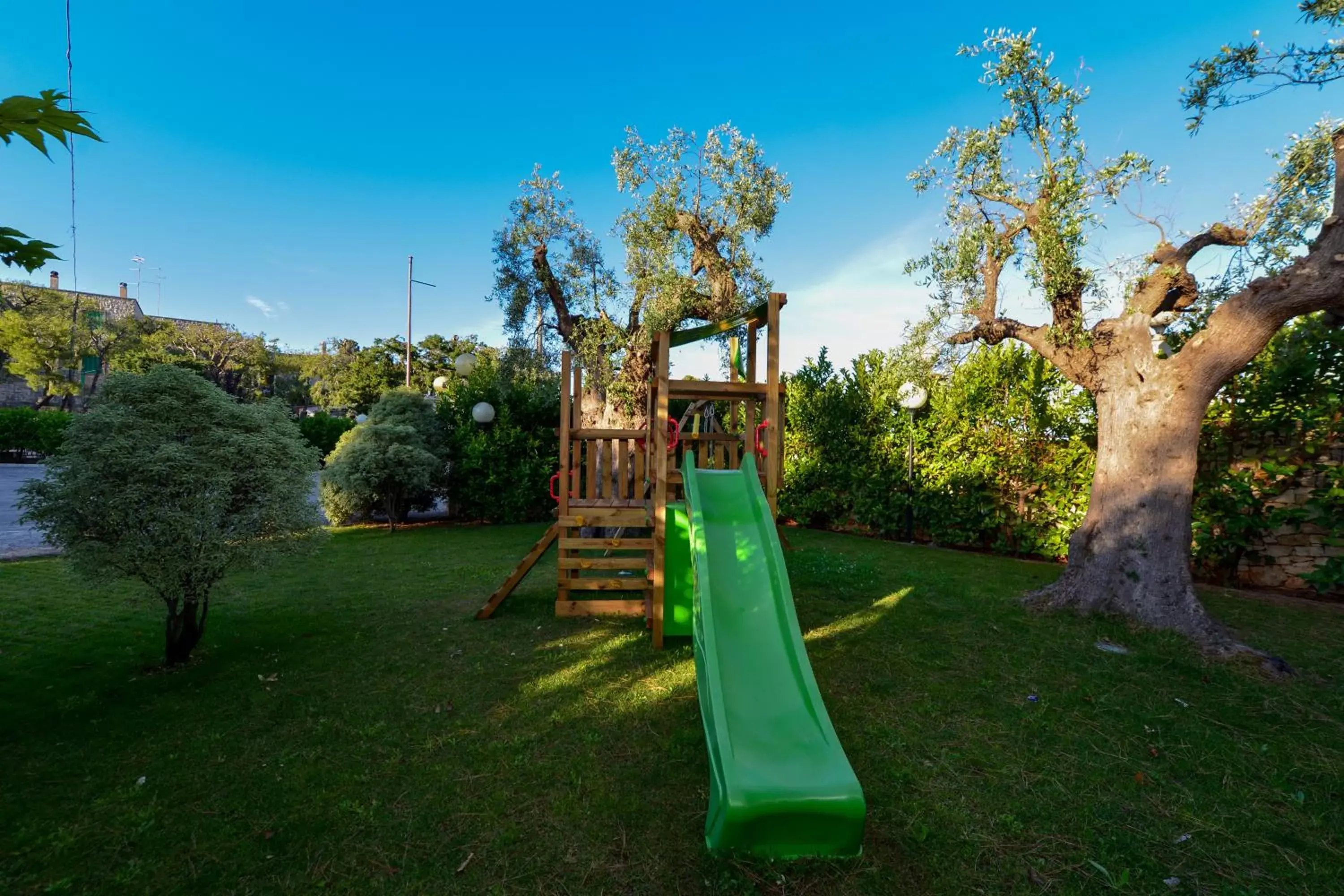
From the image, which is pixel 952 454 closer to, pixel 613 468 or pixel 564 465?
pixel 613 468

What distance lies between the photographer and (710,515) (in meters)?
4.72

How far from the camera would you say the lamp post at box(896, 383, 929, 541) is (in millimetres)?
10125

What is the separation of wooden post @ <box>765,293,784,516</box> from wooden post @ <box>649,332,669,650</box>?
974mm

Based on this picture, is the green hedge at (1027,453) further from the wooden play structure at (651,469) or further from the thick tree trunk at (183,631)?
the thick tree trunk at (183,631)

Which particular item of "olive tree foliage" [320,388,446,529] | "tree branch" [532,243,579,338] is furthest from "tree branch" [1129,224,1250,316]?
"olive tree foliage" [320,388,446,529]

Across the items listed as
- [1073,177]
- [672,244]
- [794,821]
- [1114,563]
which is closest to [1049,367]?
[1073,177]

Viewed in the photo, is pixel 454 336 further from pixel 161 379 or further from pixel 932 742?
pixel 932 742

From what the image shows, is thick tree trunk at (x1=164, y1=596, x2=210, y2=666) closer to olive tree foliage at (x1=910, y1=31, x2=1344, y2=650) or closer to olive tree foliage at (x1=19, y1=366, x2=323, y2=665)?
olive tree foliage at (x1=19, y1=366, x2=323, y2=665)

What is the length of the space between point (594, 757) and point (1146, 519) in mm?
5756

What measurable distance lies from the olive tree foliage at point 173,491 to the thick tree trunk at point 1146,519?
24.6 ft

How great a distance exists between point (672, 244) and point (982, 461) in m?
6.59

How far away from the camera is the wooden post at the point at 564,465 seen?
20.3 ft

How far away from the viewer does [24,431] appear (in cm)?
2327

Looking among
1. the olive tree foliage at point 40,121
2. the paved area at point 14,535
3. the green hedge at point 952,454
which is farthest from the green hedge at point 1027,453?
the paved area at point 14,535
